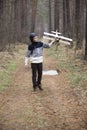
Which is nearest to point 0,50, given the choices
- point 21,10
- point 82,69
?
point 82,69

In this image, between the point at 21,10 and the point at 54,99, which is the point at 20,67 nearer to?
the point at 54,99

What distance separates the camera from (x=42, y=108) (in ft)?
33.1

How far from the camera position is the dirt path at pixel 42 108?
28.1 feet

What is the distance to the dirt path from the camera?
8562mm

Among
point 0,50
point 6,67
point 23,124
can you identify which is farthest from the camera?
point 0,50

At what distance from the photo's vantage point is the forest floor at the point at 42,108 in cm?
859

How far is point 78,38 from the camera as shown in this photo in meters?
24.9

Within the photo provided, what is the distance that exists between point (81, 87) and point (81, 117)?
3.56m

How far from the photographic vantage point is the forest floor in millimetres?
8586

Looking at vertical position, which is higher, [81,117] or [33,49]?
[33,49]

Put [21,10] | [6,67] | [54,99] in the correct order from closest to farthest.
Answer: [54,99] < [6,67] < [21,10]

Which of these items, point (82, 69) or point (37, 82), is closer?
point (37, 82)

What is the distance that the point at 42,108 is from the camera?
33.1 ft

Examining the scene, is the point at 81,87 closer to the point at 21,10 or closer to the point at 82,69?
the point at 82,69
